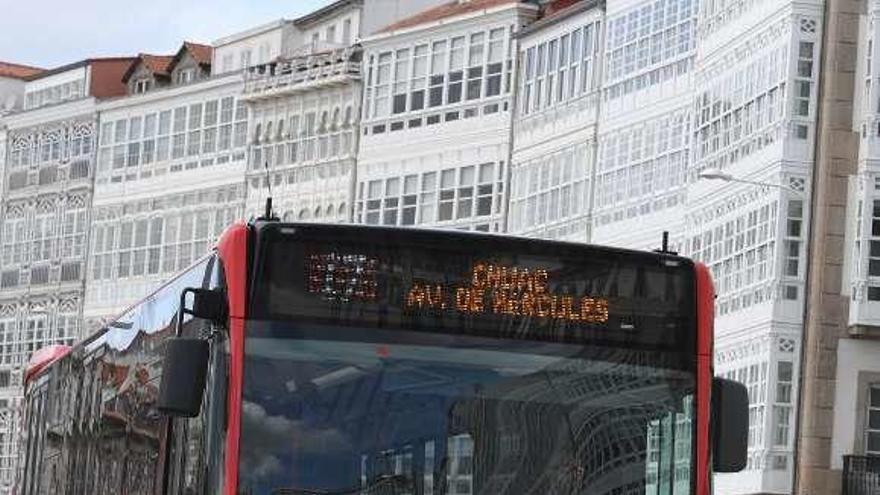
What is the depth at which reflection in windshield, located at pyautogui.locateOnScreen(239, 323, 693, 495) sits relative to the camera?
47.8 feet

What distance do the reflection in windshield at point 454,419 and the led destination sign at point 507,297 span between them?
0.61ft

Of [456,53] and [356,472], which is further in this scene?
[456,53]

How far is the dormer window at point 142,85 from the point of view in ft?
309

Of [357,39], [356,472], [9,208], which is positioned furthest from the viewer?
[9,208]

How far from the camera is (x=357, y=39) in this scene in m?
83.4

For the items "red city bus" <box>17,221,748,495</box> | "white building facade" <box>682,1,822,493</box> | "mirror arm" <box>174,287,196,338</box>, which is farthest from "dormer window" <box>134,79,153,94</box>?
"red city bus" <box>17,221,748,495</box>

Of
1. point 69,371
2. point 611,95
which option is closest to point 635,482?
point 69,371

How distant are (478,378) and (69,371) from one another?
8.06m

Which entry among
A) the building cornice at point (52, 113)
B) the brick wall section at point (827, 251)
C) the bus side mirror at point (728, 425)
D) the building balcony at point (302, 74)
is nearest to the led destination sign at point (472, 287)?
the bus side mirror at point (728, 425)

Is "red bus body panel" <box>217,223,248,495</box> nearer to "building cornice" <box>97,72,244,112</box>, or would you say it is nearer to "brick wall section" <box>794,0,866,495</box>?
"brick wall section" <box>794,0,866,495</box>

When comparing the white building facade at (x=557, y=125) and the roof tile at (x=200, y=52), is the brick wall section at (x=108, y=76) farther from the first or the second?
the white building facade at (x=557, y=125)

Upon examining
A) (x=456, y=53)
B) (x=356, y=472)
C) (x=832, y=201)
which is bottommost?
(x=356, y=472)

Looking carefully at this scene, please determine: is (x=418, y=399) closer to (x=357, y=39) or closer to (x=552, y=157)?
(x=552, y=157)

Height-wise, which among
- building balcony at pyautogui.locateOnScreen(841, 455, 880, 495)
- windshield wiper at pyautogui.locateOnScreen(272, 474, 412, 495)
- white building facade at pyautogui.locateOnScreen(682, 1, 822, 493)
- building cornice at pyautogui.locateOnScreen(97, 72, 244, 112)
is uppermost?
building cornice at pyautogui.locateOnScreen(97, 72, 244, 112)
